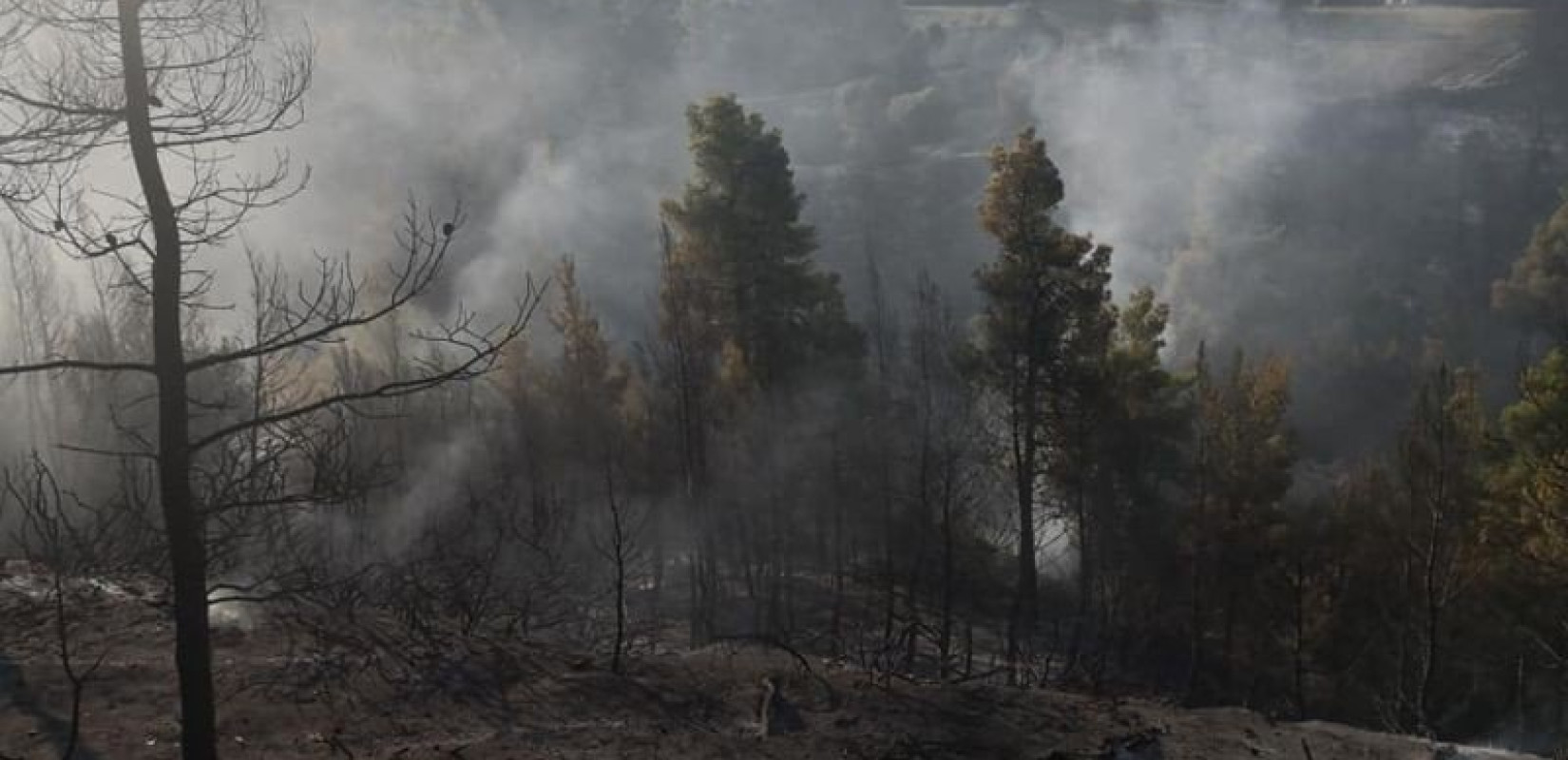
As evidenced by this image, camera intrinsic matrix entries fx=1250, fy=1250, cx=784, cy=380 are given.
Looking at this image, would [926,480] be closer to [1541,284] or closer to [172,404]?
[172,404]

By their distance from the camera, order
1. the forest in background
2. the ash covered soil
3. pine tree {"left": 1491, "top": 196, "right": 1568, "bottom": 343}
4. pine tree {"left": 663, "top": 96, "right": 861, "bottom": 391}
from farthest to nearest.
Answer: pine tree {"left": 1491, "top": 196, "right": 1568, "bottom": 343} < pine tree {"left": 663, "top": 96, "right": 861, "bottom": 391} < the forest in background < the ash covered soil

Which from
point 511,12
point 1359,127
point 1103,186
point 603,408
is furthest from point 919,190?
point 603,408

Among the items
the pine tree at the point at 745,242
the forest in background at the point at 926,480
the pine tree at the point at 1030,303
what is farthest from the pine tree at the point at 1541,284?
the pine tree at the point at 745,242

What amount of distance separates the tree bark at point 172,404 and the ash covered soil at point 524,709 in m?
2.52

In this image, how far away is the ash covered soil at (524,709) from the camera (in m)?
7.95

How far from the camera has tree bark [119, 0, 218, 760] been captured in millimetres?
5027

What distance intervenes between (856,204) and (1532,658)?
4279 cm

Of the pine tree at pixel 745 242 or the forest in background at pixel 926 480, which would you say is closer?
the forest in background at pixel 926 480

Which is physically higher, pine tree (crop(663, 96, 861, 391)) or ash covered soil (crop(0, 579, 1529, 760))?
pine tree (crop(663, 96, 861, 391))

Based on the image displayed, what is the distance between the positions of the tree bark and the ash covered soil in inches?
99.1

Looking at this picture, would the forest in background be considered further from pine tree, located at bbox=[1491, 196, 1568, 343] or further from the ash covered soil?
pine tree, located at bbox=[1491, 196, 1568, 343]

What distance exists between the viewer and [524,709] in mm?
8656

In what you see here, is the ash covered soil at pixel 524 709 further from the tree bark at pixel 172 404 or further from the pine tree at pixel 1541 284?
the pine tree at pixel 1541 284

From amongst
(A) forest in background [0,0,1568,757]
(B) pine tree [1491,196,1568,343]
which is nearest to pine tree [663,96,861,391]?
(A) forest in background [0,0,1568,757]
